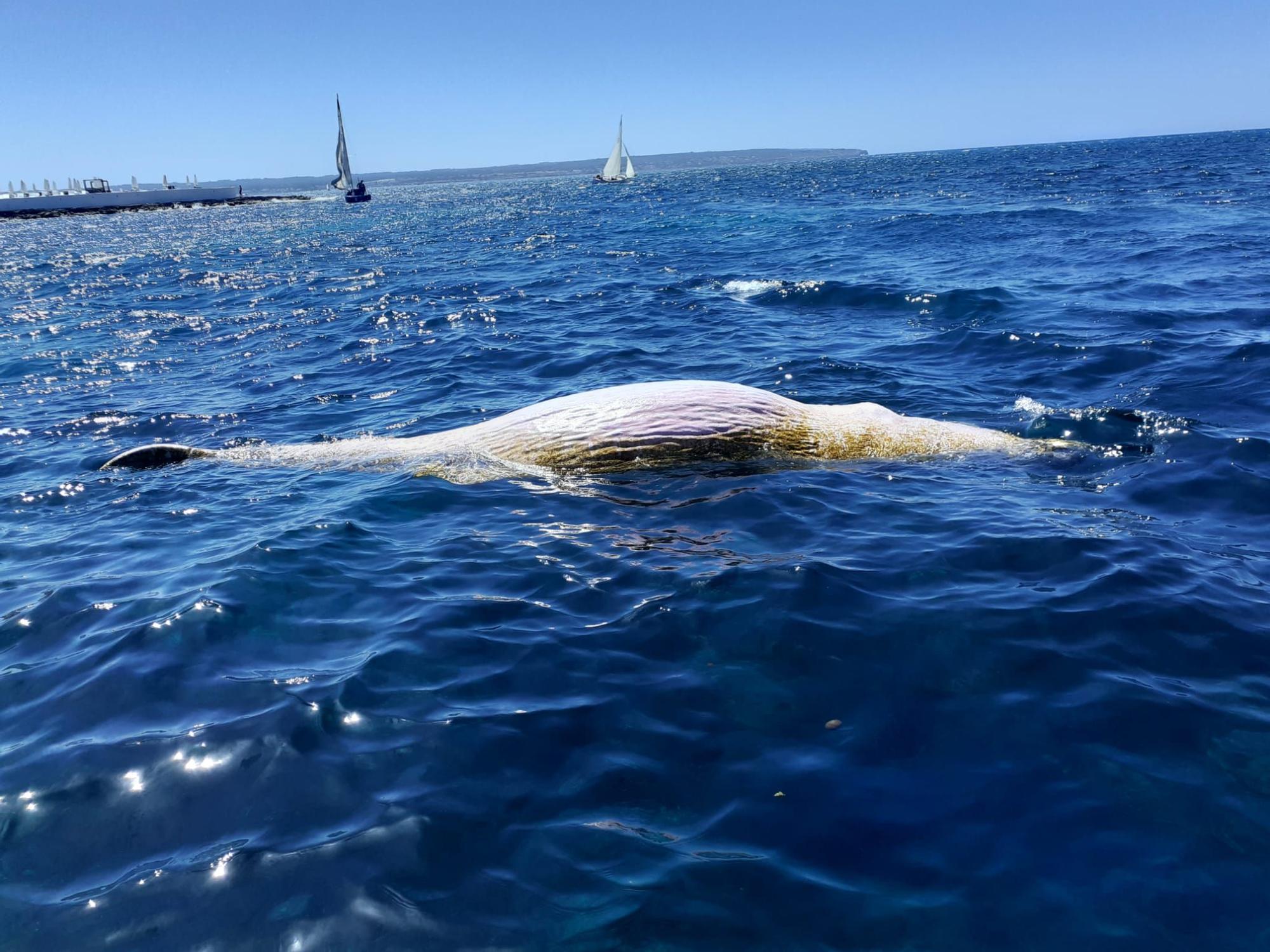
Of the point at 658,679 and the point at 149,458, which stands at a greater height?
the point at 149,458

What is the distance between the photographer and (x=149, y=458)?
10.6 metres

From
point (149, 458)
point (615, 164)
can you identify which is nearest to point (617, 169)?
point (615, 164)

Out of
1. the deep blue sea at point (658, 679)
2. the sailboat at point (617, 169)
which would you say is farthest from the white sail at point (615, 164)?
the deep blue sea at point (658, 679)

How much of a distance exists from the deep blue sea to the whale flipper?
7.9 inches

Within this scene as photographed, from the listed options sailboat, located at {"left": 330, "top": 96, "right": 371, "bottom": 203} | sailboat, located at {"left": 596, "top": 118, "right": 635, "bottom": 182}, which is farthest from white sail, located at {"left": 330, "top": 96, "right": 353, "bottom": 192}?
sailboat, located at {"left": 596, "top": 118, "right": 635, "bottom": 182}

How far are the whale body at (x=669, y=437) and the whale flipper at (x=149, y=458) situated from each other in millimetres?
136

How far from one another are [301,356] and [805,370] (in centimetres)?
1118

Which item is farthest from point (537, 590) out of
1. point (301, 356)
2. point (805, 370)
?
point (301, 356)

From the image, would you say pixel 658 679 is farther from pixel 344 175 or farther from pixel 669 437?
pixel 344 175

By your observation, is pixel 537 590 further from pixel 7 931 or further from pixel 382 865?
pixel 7 931

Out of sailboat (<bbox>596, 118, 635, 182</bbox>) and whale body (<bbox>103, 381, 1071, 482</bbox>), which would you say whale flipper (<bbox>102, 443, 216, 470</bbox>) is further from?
sailboat (<bbox>596, 118, 635, 182</bbox>)

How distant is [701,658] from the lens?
232 inches

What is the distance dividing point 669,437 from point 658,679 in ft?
13.7

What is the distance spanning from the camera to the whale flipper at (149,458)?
10531 mm
